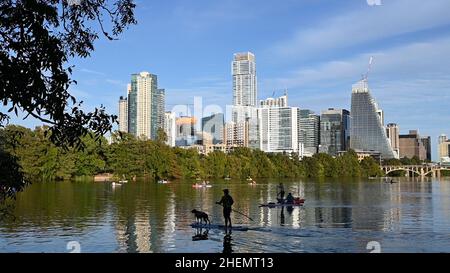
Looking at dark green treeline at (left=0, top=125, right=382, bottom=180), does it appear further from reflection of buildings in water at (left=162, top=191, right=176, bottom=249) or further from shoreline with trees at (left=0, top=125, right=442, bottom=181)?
reflection of buildings in water at (left=162, top=191, right=176, bottom=249)

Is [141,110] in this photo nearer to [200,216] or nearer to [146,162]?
[146,162]

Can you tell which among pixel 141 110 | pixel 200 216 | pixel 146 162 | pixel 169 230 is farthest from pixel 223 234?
pixel 141 110

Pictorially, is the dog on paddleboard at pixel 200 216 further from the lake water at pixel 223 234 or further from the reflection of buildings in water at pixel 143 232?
the reflection of buildings in water at pixel 143 232

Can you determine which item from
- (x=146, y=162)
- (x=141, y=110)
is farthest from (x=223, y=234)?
(x=141, y=110)

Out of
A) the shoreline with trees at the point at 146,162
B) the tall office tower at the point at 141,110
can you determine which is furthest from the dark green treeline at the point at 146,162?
the tall office tower at the point at 141,110

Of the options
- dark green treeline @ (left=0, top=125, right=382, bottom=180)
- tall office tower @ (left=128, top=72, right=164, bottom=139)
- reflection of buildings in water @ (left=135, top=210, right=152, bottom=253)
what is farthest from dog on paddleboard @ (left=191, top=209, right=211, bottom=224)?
tall office tower @ (left=128, top=72, right=164, bottom=139)

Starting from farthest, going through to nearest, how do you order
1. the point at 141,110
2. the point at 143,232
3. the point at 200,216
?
the point at 141,110 < the point at 200,216 < the point at 143,232

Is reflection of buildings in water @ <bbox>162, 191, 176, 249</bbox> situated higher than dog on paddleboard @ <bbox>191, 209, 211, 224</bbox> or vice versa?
dog on paddleboard @ <bbox>191, 209, 211, 224</bbox>

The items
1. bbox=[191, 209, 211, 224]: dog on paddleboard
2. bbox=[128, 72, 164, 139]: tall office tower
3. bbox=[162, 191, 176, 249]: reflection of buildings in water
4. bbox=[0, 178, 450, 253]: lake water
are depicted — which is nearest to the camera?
bbox=[0, 178, 450, 253]: lake water

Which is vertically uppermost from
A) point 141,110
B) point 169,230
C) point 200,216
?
point 141,110

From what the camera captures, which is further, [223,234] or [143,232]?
[143,232]

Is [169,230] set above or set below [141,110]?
below

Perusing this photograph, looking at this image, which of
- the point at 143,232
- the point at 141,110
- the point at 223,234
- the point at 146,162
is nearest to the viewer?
the point at 223,234
